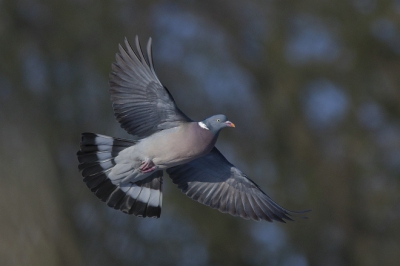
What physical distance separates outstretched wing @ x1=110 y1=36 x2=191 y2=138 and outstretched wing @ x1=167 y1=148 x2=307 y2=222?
2.81 ft

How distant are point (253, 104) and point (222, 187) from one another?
5.86m

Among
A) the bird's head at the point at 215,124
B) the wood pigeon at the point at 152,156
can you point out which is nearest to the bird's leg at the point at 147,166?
the wood pigeon at the point at 152,156

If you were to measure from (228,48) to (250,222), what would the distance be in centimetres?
328

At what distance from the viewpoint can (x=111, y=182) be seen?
772cm

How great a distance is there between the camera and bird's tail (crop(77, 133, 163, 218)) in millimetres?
7469

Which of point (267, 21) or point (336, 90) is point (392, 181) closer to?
point (336, 90)

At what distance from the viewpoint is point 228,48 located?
13.7 m

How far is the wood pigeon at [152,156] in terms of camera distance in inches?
280

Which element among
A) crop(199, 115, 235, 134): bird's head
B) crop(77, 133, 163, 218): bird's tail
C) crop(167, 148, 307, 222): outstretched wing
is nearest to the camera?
crop(199, 115, 235, 134): bird's head

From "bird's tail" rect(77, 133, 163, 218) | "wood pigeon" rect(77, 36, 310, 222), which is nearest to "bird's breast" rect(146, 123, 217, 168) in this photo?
"wood pigeon" rect(77, 36, 310, 222)

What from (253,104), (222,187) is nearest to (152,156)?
(222,187)

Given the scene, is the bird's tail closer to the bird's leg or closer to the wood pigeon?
the wood pigeon

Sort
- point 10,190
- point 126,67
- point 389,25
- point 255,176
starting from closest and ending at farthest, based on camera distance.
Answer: point 126,67, point 10,190, point 389,25, point 255,176

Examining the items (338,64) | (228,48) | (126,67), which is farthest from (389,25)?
(126,67)
